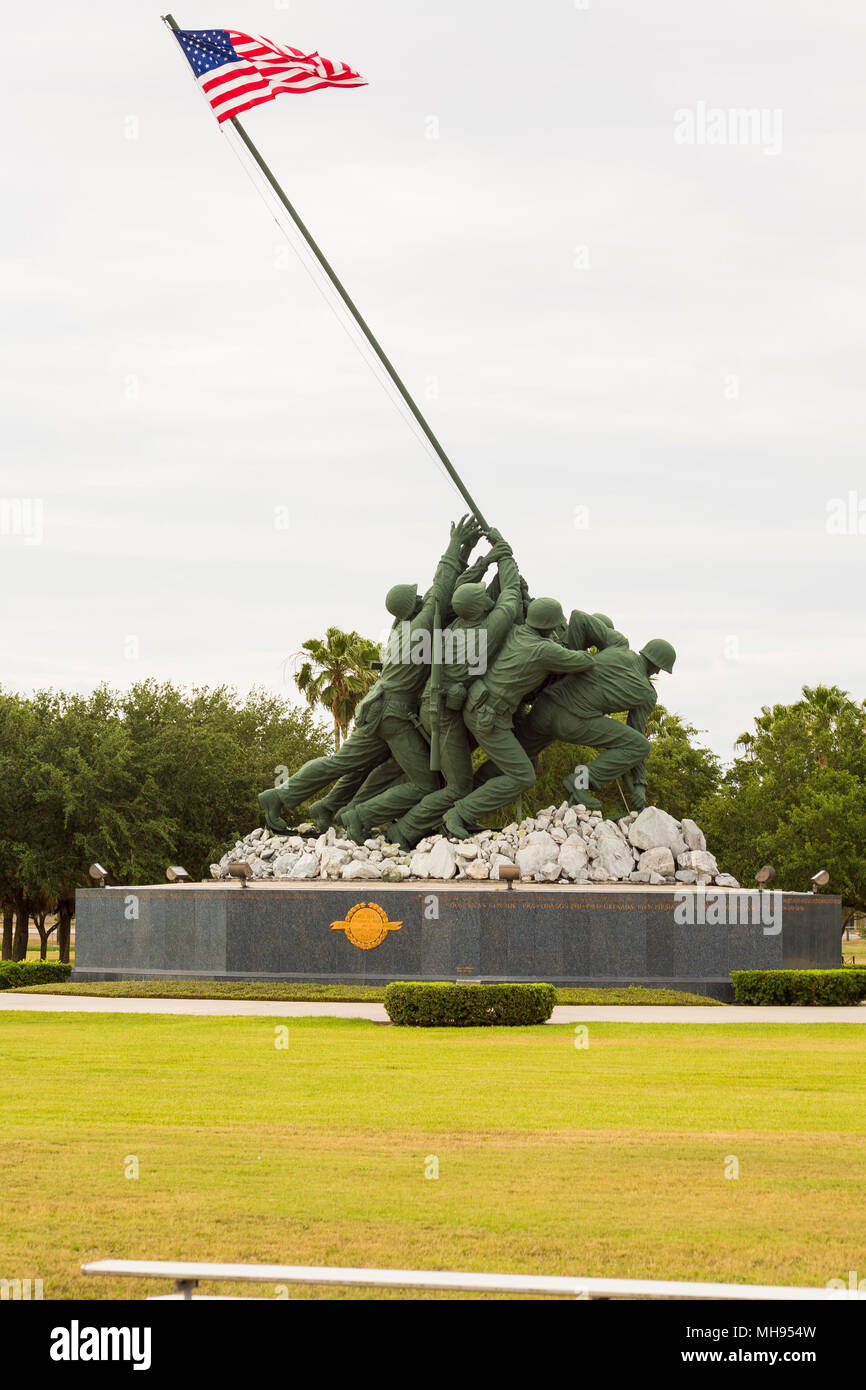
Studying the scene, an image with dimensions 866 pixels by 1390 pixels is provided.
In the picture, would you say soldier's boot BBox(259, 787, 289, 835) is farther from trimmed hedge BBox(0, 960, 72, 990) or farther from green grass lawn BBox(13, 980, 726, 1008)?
green grass lawn BBox(13, 980, 726, 1008)

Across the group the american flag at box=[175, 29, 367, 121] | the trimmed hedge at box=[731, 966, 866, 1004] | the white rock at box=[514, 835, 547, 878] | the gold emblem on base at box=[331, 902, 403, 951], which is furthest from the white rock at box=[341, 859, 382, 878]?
the american flag at box=[175, 29, 367, 121]

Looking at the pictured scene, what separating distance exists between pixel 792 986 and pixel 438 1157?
15.5 meters

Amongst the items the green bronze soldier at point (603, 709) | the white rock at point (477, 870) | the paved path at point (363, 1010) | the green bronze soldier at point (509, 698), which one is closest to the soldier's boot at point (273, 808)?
the green bronze soldier at point (509, 698)

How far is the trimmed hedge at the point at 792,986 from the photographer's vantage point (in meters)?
24.6

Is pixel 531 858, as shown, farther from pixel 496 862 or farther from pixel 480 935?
Answer: pixel 480 935

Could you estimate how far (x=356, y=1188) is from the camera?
9172 mm

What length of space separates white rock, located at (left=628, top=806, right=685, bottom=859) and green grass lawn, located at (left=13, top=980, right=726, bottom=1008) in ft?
14.3

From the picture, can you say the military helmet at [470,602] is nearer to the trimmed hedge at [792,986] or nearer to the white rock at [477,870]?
the white rock at [477,870]

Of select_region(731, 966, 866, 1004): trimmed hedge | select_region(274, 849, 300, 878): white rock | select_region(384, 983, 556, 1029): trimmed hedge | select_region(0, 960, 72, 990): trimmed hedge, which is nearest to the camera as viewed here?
select_region(384, 983, 556, 1029): trimmed hedge

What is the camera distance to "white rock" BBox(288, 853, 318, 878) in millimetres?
29016

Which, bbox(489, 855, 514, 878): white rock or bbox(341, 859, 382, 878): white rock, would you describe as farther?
bbox(341, 859, 382, 878): white rock

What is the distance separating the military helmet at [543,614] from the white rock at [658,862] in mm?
4539
